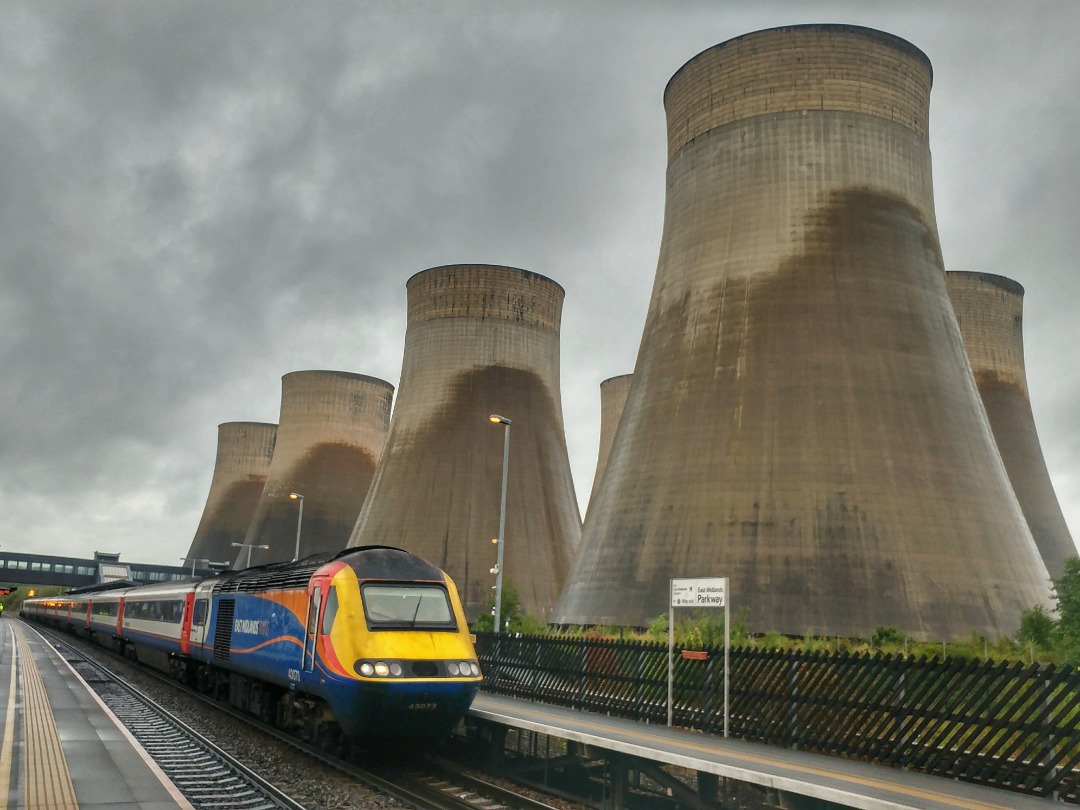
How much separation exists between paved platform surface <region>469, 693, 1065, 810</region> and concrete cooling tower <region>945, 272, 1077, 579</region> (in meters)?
35.6

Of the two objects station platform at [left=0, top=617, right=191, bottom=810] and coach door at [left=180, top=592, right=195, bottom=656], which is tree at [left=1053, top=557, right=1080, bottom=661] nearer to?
station platform at [left=0, top=617, right=191, bottom=810]

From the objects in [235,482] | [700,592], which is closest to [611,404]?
[235,482]

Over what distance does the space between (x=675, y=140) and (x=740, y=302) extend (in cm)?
718

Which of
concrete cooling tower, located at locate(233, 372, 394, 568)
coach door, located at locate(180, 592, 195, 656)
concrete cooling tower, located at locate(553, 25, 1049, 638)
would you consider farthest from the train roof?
concrete cooling tower, located at locate(233, 372, 394, 568)

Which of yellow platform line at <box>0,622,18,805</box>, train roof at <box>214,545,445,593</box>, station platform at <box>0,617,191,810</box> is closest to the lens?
station platform at <box>0,617,191,810</box>

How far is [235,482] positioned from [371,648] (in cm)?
6968

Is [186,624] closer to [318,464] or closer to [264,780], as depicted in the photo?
[264,780]

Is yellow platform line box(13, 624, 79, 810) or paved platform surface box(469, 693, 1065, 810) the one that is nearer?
paved platform surface box(469, 693, 1065, 810)

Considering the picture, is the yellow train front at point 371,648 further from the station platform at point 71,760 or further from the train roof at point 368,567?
the station platform at point 71,760

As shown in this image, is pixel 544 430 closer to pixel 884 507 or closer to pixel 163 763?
pixel 884 507

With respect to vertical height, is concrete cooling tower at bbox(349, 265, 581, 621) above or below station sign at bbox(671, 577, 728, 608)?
above

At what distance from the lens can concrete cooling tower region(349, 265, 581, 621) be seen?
130 ft

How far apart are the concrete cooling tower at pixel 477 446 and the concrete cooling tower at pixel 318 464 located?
54.8ft

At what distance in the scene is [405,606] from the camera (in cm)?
1100
